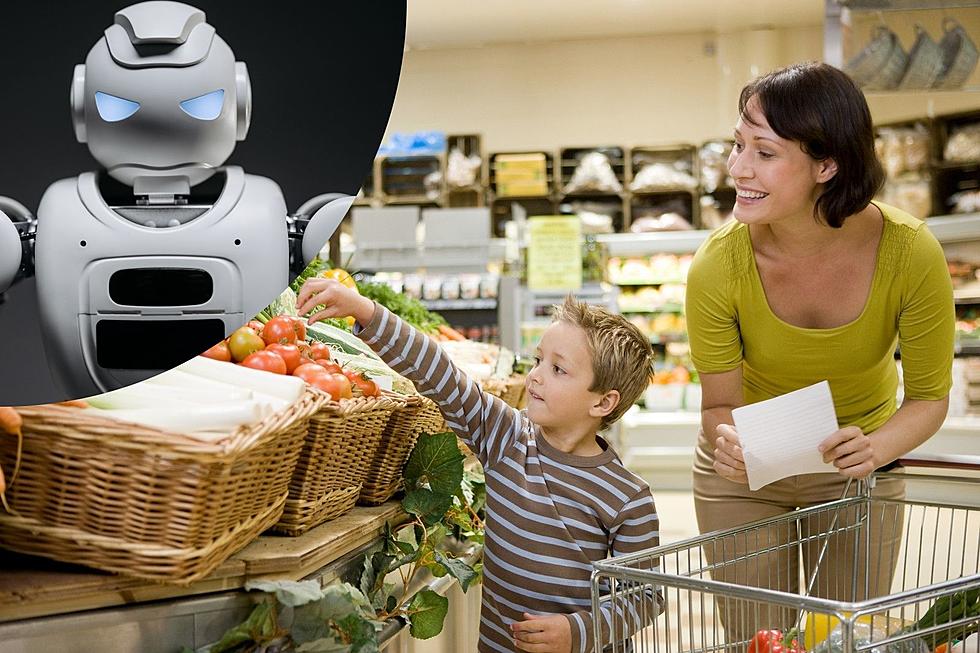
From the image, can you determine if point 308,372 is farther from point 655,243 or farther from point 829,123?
point 655,243

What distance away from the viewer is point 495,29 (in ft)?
25.6

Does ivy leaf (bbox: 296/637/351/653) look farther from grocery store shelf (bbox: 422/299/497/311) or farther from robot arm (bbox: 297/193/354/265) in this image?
grocery store shelf (bbox: 422/299/497/311)

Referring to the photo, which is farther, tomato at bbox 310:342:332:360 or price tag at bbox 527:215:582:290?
price tag at bbox 527:215:582:290

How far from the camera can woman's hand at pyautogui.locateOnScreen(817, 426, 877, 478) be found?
1.28 m

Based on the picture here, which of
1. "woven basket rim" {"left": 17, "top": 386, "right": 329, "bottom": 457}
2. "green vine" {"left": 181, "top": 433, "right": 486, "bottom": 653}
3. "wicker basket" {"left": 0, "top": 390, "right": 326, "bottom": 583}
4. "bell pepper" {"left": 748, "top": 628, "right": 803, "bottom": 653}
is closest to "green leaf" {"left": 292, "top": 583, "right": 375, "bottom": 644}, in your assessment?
"green vine" {"left": 181, "top": 433, "right": 486, "bottom": 653}

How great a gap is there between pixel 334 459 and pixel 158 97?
901 millimetres

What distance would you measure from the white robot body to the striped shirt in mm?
910

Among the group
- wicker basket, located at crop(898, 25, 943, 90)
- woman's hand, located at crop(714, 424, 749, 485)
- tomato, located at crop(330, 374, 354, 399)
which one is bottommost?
woman's hand, located at crop(714, 424, 749, 485)

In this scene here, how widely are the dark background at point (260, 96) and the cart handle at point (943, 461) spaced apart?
122cm

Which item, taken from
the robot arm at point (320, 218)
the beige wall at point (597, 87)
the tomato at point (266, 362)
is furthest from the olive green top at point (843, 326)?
the beige wall at point (597, 87)

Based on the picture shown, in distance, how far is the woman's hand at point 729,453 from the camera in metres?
1.37

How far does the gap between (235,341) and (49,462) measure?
0.89 feet

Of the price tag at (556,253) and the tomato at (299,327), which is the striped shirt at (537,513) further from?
the price tag at (556,253)

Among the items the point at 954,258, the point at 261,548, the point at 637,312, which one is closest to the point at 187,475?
the point at 261,548
